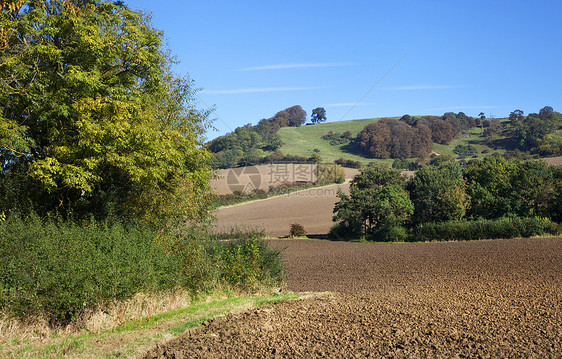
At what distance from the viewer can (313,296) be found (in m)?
13.4

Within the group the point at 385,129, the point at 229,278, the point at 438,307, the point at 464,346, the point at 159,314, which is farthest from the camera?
the point at 385,129

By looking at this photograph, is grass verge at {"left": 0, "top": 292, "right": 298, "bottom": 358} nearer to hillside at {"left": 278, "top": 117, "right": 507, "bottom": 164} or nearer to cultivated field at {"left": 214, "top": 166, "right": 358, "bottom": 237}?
cultivated field at {"left": 214, "top": 166, "right": 358, "bottom": 237}

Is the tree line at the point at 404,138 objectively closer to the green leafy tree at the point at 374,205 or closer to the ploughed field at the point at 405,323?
the green leafy tree at the point at 374,205

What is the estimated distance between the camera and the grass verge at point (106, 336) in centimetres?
752

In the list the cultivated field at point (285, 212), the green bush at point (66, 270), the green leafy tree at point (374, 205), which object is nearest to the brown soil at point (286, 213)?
the cultivated field at point (285, 212)

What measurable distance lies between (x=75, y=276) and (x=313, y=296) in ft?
23.1

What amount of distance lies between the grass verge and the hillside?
101 m

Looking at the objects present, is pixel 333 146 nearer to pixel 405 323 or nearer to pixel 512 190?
pixel 512 190

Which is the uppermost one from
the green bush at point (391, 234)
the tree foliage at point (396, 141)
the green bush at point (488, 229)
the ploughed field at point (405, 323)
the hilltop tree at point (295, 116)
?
the hilltop tree at point (295, 116)

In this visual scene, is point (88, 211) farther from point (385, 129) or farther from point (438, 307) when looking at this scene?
point (385, 129)

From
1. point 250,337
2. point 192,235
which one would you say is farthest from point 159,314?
point 192,235

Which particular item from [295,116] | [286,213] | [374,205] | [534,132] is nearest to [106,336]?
[374,205]

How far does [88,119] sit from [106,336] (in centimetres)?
631

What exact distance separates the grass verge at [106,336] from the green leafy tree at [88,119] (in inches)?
168
